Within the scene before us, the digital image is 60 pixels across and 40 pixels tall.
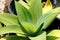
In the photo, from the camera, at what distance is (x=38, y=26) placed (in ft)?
2.12

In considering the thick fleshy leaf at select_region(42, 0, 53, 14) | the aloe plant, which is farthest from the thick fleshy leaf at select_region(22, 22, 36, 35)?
the thick fleshy leaf at select_region(42, 0, 53, 14)

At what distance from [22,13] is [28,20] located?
0.13ft

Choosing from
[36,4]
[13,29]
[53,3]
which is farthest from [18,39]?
[53,3]

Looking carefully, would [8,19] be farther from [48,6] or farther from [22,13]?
[48,6]

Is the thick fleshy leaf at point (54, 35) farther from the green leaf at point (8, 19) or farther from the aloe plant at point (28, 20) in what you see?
the green leaf at point (8, 19)

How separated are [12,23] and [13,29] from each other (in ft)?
0.18

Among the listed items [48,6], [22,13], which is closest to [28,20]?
[22,13]

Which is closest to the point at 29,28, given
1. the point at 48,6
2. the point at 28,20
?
the point at 28,20

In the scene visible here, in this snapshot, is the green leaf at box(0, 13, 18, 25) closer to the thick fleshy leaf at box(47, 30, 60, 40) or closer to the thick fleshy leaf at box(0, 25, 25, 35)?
the thick fleshy leaf at box(0, 25, 25, 35)

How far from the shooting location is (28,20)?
2.23 ft

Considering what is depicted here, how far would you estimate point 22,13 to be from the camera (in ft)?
2.21

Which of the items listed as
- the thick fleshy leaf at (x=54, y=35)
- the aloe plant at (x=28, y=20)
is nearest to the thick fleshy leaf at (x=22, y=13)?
the aloe plant at (x=28, y=20)

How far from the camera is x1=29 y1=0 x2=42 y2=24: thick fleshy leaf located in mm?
672

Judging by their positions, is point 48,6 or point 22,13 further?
point 48,6
